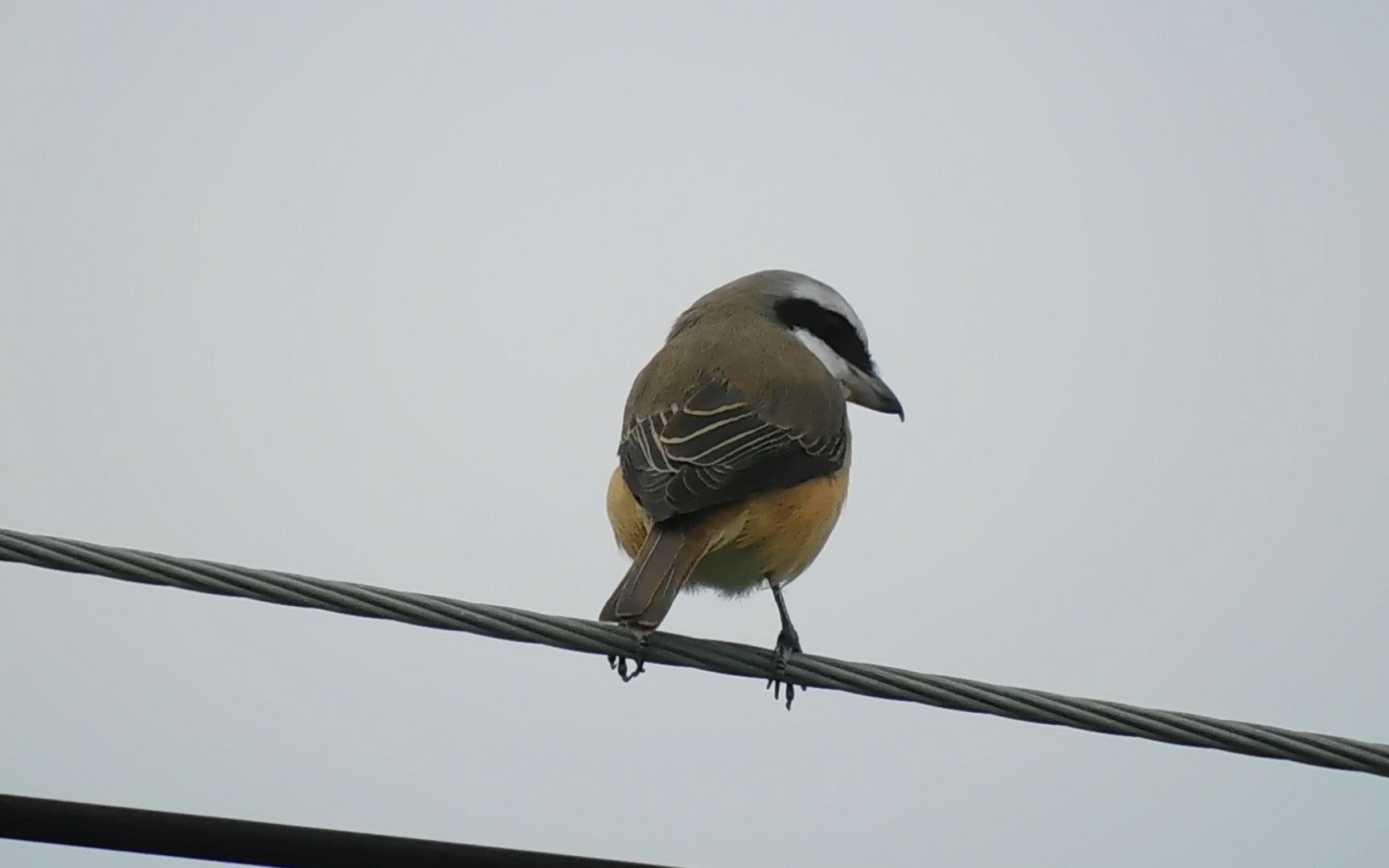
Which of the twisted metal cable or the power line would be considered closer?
the power line

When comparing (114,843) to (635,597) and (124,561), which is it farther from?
(635,597)

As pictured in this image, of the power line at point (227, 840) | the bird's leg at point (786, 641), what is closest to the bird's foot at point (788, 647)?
the bird's leg at point (786, 641)

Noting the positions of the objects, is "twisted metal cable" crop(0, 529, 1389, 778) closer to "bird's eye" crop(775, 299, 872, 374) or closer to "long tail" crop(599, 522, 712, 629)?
"long tail" crop(599, 522, 712, 629)

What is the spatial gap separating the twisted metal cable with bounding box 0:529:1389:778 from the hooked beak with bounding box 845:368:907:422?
9.62 ft

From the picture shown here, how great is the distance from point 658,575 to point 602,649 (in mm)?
792

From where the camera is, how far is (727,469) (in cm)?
498

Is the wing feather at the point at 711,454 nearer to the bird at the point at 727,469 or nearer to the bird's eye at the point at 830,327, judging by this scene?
the bird at the point at 727,469

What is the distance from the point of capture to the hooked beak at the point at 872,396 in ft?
21.5

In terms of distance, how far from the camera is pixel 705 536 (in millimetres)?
4902

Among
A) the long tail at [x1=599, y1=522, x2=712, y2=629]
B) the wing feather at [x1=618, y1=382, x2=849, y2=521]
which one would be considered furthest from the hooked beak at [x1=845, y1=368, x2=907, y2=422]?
the long tail at [x1=599, y1=522, x2=712, y2=629]

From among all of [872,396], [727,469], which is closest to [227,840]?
[727,469]

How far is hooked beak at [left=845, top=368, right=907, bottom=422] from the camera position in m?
6.55

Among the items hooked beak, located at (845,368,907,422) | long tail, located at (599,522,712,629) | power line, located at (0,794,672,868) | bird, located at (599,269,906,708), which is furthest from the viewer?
hooked beak, located at (845,368,907,422)

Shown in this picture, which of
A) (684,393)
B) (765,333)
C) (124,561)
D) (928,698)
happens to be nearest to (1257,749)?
(928,698)
